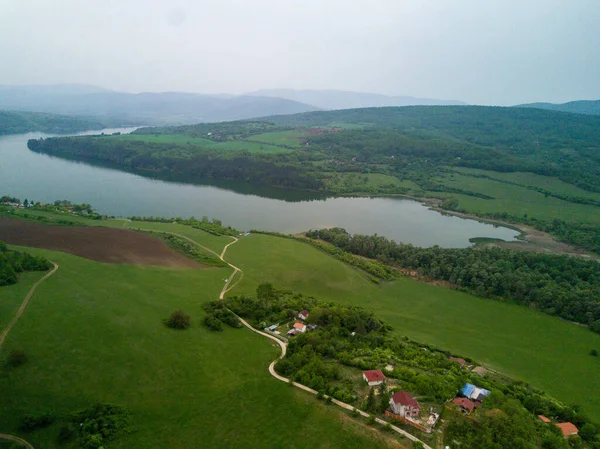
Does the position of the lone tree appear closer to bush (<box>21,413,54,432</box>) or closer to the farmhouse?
bush (<box>21,413,54,432</box>)

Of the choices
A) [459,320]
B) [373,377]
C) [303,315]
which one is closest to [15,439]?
[373,377]

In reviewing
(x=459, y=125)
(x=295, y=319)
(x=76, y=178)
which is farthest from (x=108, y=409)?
(x=459, y=125)

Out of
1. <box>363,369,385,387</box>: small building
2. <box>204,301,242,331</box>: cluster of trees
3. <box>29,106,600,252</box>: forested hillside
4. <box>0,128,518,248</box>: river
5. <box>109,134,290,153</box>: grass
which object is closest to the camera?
<box>363,369,385,387</box>: small building

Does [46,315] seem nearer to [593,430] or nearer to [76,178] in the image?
[593,430]

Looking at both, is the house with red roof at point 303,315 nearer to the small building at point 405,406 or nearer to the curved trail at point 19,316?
the small building at point 405,406

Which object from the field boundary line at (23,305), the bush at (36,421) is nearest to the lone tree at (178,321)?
the field boundary line at (23,305)

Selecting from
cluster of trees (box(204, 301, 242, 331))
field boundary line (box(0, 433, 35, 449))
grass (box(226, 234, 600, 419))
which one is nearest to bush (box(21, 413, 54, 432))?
field boundary line (box(0, 433, 35, 449))
